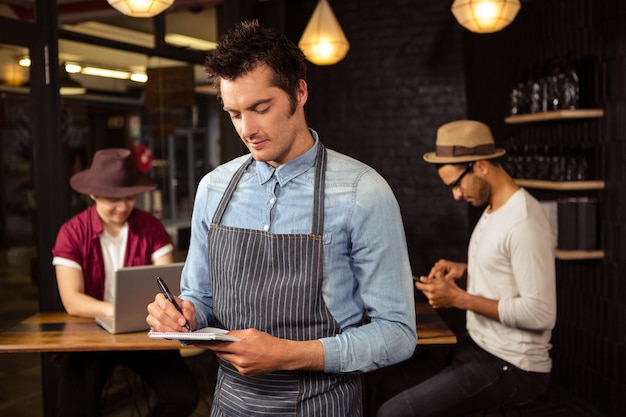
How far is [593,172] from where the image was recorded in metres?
4.44

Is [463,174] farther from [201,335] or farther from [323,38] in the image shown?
[323,38]

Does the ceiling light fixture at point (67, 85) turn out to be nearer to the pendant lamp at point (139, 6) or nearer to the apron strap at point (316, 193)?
the pendant lamp at point (139, 6)

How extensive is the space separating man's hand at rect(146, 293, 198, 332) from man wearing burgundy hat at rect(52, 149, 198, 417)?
1.43 meters

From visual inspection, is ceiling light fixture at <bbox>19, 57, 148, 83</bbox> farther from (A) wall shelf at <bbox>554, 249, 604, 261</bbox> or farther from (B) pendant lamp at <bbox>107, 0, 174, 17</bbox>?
(A) wall shelf at <bbox>554, 249, 604, 261</bbox>

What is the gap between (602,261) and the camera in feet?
14.4

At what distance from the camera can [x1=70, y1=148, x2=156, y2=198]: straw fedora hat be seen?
10.7ft

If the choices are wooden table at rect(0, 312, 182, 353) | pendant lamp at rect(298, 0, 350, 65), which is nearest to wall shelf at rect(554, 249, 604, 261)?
pendant lamp at rect(298, 0, 350, 65)

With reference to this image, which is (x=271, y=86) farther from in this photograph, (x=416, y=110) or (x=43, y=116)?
(x=416, y=110)

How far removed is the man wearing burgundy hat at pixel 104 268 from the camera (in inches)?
121

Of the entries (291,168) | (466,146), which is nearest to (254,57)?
(291,168)

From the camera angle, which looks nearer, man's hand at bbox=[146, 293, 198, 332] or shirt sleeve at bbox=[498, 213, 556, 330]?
man's hand at bbox=[146, 293, 198, 332]

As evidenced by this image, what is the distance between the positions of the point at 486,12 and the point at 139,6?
1.86 m

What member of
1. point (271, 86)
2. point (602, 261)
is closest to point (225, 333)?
point (271, 86)

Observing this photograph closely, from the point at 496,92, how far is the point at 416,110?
689mm
